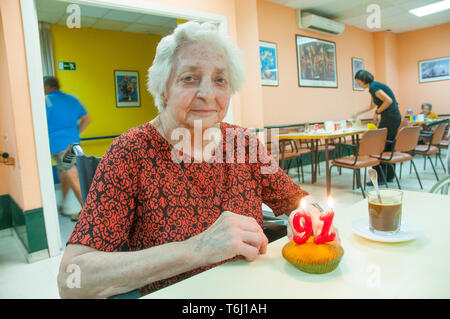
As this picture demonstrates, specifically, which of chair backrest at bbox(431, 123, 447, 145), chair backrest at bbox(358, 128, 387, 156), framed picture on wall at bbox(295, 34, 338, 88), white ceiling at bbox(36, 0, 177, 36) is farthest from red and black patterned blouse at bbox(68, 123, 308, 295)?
framed picture on wall at bbox(295, 34, 338, 88)

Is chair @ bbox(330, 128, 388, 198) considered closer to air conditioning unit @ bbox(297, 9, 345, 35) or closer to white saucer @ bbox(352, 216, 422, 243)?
white saucer @ bbox(352, 216, 422, 243)

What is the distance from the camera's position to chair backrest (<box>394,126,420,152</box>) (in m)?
3.92

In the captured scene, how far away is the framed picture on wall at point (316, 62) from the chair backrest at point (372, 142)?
301cm

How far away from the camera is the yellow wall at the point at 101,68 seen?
18.5 ft

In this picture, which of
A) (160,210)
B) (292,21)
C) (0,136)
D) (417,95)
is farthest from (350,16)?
(160,210)

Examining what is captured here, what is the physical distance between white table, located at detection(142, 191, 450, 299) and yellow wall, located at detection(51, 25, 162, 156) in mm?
5131

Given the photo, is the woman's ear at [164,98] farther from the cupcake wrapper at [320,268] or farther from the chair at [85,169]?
the cupcake wrapper at [320,268]

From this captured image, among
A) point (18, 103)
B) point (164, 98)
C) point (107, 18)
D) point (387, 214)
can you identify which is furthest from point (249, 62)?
point (387, 214)

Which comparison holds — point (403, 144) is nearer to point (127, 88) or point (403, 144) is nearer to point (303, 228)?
point (303, 228)

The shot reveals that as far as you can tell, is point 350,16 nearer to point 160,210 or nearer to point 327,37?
point 327,37

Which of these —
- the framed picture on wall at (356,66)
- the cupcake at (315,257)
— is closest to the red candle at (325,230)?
the cupcake at (315,257)

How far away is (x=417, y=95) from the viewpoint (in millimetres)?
8672

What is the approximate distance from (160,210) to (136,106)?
5978mm
